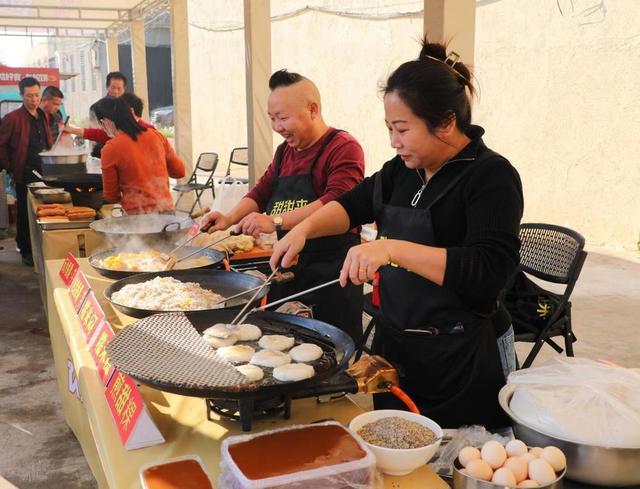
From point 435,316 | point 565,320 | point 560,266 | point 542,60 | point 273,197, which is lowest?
point 565,320

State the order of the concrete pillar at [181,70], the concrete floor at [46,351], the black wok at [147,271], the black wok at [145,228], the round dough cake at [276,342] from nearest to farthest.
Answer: the round dough cake at [276,342], the black wok at [147,271], the concrete floor at [46,351], the black wok at [145,228], the concrete pillar at [181,70]

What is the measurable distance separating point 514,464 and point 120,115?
4.00m

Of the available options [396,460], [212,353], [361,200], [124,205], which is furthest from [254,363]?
[124,205]

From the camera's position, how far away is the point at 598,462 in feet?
4.19

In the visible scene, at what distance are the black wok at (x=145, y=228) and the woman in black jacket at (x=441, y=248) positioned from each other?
4.93 feet

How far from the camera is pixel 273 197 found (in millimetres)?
3135

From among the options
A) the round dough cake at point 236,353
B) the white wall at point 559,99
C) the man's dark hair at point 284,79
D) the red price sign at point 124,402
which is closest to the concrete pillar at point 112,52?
the white wall at point 559,99

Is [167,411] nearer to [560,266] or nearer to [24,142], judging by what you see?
[560,266]

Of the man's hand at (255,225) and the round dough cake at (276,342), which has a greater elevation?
the man's hand at (255,225)

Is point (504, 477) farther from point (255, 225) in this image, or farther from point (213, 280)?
point (213, 280)

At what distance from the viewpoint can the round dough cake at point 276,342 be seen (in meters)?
1.71

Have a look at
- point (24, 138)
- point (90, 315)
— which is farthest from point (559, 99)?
point (90, 315)

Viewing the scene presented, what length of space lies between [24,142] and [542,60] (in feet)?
20.6

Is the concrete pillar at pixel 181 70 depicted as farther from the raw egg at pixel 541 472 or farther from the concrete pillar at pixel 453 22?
the raw egg at pixel 541 472
